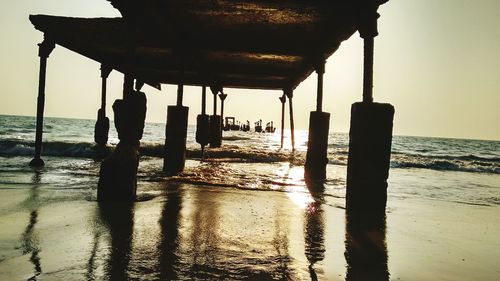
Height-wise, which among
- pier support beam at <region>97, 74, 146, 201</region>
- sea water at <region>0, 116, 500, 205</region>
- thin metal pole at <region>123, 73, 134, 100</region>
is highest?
thin metal pole at <region>123, 73, 134, 100</region>

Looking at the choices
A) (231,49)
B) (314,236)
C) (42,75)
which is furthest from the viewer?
(42,75)

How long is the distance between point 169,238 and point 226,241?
0.55 meters

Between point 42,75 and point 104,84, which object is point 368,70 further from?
point 104,84

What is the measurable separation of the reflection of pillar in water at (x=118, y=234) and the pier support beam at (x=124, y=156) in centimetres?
21

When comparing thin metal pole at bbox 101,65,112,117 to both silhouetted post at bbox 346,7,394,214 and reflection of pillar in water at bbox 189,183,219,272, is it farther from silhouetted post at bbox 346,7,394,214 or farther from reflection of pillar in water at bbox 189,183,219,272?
silhouetted post at bbox 346,7,394,214

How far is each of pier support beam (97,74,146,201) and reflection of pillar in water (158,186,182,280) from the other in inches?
26.1

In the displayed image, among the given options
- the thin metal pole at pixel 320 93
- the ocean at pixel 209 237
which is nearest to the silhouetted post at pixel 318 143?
the thin metal pole at pixel 320 93

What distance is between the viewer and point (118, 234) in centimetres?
338

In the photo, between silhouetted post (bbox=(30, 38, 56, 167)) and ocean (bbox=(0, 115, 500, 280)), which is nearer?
ocean (bbox=(0, 115, 500, 280))

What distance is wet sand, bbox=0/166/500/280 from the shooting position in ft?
8.32

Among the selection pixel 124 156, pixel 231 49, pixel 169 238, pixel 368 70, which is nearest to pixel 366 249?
pixel 169 238

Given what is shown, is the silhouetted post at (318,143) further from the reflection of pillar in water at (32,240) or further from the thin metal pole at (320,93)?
the reflection of pillar in water at (32,240)

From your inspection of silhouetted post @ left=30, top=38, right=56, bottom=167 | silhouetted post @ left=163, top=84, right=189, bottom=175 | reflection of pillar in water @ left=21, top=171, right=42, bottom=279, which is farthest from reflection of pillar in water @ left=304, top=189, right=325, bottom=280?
silhouetted post @ left=30, top=38, right=56, bottom=167

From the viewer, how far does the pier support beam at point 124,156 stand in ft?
16.3
